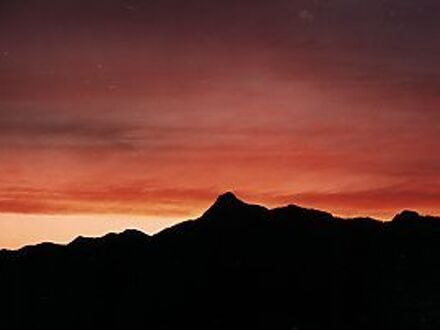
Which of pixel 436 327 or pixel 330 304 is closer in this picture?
pixel 436 327

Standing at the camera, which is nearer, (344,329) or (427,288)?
(344,329)

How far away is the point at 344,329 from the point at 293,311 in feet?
53.9

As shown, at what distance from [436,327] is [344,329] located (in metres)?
23.9

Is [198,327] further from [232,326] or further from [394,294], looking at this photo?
[394,294]

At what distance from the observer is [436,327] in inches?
6457

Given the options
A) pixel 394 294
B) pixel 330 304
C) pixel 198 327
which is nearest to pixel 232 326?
pixel 198 327

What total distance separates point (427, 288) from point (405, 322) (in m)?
28.1

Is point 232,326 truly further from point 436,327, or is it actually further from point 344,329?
point 436,327

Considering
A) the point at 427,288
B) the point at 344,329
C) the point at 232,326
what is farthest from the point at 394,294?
the point at 232,326

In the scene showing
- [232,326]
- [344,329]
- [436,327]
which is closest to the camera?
[436,327]

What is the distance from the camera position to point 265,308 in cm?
19650

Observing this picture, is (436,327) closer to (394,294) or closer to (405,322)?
(405,322)

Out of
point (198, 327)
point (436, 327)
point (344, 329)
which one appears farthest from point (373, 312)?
point (198, 327)

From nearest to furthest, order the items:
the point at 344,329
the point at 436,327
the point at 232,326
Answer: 1. the point at 436,327
2. the point at 344,329
3. the point at 232,326
